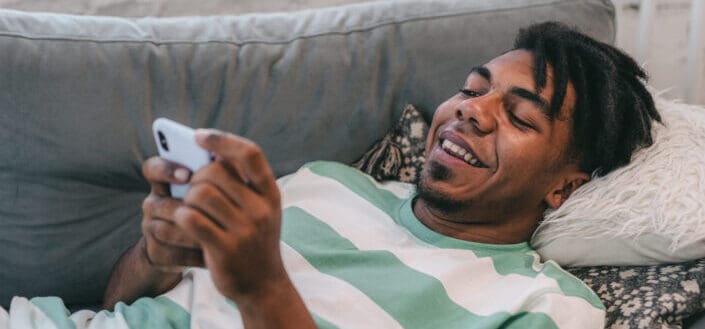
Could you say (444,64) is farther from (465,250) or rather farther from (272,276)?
(272,276)

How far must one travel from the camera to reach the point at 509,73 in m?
1.40

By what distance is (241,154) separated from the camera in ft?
2.67

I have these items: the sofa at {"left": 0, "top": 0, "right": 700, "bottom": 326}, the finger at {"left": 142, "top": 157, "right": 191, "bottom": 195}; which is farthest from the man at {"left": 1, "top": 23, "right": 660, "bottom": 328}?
the finger at {"left": 142, "top": 157, "right": 191, "bottom": 195}

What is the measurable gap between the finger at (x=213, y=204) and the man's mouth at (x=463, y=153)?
60cm

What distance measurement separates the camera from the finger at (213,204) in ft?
2.72

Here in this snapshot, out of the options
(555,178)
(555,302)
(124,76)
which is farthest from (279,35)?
(555,302)

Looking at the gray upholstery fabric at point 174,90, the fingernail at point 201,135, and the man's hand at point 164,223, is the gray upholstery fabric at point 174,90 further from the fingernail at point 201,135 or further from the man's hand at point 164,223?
the fingernail at point 201,135

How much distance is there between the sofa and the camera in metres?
1.42

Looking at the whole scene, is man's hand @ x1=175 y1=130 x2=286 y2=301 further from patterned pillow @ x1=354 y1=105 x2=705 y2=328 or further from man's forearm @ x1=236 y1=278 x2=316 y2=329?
patterned pillow @ x1=354 y1=105 x2=705 y2=328

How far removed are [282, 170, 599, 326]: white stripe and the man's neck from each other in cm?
4

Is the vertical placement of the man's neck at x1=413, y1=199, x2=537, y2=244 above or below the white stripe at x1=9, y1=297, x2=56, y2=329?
below

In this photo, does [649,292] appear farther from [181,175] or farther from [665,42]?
[665,42]

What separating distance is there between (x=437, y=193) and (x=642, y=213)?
0.31 metres

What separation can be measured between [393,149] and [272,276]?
0.66 meters
